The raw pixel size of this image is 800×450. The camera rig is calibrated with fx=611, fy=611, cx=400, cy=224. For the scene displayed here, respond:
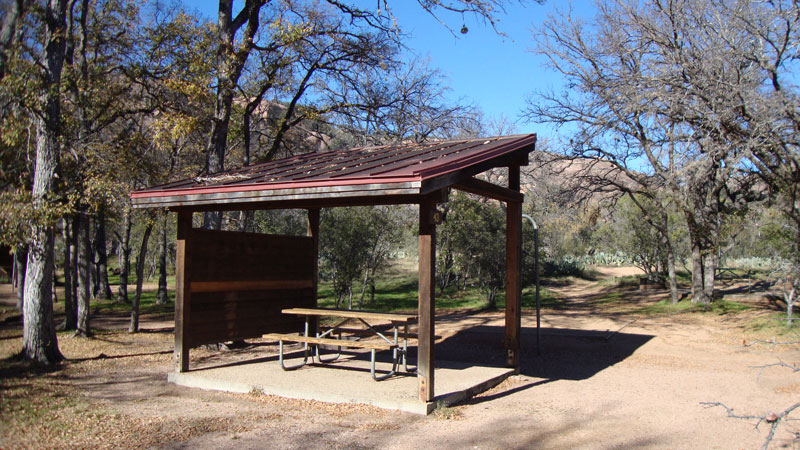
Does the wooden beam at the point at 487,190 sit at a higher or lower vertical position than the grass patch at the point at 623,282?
higher

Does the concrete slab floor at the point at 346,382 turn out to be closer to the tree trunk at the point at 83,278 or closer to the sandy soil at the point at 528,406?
the sandy soil at the point at 528,406

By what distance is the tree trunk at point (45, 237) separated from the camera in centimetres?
908

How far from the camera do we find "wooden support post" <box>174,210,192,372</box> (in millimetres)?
8016

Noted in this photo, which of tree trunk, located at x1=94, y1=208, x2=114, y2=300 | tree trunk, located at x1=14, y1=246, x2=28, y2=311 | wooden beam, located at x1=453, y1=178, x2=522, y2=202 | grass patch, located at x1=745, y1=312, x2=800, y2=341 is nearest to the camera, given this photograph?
wooden beam, located at x1=453, y1=178, x2=522, y2=202

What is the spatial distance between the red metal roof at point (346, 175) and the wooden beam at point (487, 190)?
236 mm

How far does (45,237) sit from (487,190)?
659 cm

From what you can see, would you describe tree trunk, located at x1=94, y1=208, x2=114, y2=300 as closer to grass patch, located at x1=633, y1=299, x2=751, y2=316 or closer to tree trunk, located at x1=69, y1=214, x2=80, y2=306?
tree trunk, located at x1=69, y1=214, x2=80, y2=306

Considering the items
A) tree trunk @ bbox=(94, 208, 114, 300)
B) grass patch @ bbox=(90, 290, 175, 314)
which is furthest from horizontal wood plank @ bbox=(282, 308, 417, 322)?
tree trunk @ bbox=(94, 208, 114, 300)

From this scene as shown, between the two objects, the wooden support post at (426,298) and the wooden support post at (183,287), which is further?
the wooden support post at (183,287)

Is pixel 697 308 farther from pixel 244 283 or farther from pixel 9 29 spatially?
pixel 9 29

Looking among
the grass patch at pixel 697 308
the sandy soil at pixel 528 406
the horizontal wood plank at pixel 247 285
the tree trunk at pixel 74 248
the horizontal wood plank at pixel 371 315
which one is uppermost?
the tree trunk at pixel 74 248

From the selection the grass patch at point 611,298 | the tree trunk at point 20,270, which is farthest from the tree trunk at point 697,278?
the tree trunk at point 20,270

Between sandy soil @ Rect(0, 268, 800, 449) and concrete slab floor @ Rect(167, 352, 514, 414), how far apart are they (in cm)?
16

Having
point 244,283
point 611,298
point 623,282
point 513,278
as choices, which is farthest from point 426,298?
point 623,282
